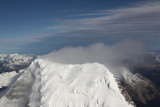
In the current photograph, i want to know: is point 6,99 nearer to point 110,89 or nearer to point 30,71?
point 30,71

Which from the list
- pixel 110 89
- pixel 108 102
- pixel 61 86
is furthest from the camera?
pixel 61 86

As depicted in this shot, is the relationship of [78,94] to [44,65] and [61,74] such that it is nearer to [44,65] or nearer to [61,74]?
[61,74]

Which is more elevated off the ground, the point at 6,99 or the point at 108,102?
the point at 108,102

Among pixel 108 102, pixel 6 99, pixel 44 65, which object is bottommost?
pixel 6 99

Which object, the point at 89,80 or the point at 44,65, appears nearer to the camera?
the point at 89,80

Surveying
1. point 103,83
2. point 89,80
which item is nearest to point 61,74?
point 89,80

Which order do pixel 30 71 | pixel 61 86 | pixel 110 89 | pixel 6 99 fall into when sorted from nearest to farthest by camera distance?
pixel 110 89, pixel 61 86, pixel 6 99, pixel 30 71

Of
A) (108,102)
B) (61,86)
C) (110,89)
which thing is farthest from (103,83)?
(61,86)
